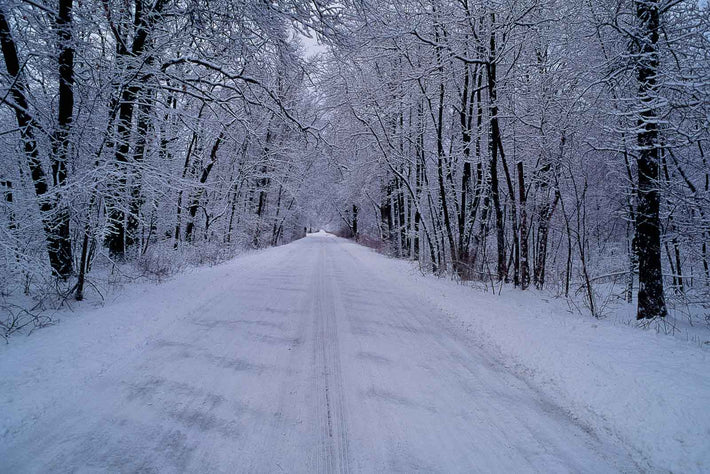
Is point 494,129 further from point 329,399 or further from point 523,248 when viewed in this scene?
point 329,399

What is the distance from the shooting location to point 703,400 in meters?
2.89

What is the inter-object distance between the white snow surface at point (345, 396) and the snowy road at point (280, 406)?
2 cm

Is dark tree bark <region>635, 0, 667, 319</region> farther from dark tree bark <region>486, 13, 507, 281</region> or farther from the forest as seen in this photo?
dark tree bark <region>486, 13, 507, 281</region>

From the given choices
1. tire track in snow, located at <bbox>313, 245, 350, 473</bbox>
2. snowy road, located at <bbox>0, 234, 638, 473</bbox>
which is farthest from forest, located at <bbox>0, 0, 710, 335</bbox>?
tire track in snow, located at <bbox>313, 245, 350, 473</bbox>

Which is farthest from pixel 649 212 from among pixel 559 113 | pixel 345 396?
pixel 345 396

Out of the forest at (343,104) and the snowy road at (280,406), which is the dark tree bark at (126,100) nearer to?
the forest at (343,104)

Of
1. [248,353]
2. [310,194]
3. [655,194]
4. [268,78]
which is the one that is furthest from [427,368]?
[310,194]

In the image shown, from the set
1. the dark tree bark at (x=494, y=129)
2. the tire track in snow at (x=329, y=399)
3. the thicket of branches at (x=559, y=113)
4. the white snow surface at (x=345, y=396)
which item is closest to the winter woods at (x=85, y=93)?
the white snow surface at (x=345, y=396)

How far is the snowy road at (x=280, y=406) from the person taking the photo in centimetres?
232

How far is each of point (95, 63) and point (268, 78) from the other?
122 inches

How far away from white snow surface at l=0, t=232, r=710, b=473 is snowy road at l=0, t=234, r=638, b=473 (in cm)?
2

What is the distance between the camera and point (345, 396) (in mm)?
3117

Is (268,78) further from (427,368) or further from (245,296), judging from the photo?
(427,368)

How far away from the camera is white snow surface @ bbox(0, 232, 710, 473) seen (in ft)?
7.75
